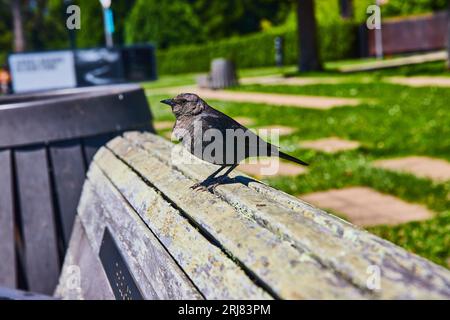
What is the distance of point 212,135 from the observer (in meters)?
1.47

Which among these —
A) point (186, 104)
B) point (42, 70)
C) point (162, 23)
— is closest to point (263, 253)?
point (186, 104)

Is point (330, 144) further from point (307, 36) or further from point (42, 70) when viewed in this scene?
point (307, 36)

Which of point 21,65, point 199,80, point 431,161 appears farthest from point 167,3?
point 431,161

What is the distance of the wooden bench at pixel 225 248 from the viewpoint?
921 millimetres

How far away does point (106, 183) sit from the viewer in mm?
2316

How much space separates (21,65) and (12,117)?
10516 millimetres

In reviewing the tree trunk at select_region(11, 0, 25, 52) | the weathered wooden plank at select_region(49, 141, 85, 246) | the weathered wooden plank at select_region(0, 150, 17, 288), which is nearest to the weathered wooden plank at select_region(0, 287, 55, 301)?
the weathered wooden plank at select_region(0, 150, 17, 288)

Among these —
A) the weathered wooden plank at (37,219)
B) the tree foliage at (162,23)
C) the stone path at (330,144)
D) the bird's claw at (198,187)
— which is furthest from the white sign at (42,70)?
the tree foliage at (162,23)

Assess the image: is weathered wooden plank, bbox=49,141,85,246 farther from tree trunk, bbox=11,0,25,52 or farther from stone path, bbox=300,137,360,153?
tree trunk, bbox=11,0,25,52

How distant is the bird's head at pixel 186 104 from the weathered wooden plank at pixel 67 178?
160 centimetres

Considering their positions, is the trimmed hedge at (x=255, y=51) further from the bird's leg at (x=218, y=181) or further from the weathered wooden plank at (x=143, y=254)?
the bird's leg at (x=218, y=181)

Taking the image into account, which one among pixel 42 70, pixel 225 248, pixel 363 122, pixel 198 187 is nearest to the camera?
pixel 225 248

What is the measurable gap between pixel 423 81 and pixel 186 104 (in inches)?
489

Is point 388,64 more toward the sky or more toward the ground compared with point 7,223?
more toward the sky
